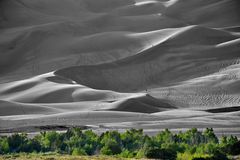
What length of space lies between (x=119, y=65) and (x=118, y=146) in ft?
233

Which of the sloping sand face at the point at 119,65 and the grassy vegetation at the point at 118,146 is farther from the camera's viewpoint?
the sloping sand face at the point at 119,65

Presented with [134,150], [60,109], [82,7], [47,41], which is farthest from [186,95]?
[82,7]

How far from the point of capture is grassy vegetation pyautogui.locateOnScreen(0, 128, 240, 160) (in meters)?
21.0

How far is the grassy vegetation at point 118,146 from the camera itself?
828 inches

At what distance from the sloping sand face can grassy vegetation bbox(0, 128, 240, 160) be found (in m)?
13.9

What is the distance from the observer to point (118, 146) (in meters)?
23.6

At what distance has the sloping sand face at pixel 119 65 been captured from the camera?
181 ft

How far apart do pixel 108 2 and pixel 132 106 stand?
89466 mm

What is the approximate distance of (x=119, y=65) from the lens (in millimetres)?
94500

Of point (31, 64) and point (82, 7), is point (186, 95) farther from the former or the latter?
point (82, 7)

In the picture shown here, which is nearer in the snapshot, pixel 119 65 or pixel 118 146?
pixel 118 146

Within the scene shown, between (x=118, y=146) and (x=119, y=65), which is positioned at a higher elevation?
(x=119, y=65)

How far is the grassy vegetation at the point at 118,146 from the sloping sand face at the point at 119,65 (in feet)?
45.6

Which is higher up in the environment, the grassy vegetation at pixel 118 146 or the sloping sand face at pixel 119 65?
the sloping sand face at pixel 119 65
